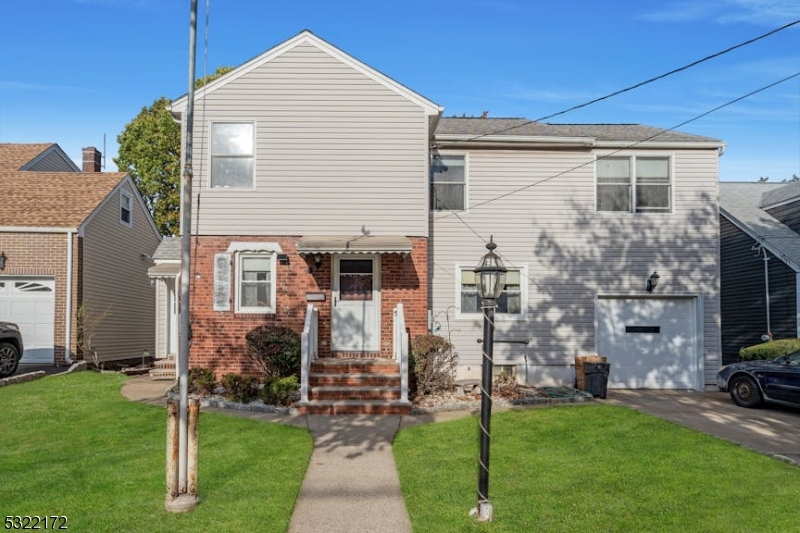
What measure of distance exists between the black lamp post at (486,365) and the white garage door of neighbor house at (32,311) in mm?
13995

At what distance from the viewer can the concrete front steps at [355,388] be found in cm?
1077

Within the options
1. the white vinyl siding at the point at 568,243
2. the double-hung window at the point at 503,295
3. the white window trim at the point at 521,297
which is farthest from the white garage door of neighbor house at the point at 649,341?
the double-hung window at the point at 503,295

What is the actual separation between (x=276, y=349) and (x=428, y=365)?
2.96 meters

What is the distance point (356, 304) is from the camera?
42.9ft

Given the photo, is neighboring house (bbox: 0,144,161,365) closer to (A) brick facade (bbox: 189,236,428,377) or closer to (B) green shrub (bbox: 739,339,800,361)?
(A) brick facade (bbox: 189,236,428,377)

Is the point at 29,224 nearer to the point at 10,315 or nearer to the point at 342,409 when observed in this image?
the point at 10,315

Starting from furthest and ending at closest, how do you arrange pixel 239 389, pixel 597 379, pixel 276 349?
pixel 597 379
pixel 276 349
pixel 239 389

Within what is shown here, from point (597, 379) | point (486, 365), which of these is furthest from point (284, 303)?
point (486, 365)

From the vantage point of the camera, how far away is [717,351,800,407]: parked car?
36.5ft

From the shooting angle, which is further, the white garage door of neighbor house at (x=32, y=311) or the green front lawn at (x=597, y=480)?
the white garage door of neighbor house at (x=32, y=311)

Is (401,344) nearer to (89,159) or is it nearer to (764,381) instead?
(764,381)

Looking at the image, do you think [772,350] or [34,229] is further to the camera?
[34,229]

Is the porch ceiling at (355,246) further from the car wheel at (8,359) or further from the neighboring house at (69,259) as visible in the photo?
the neighboring house at (69,259)

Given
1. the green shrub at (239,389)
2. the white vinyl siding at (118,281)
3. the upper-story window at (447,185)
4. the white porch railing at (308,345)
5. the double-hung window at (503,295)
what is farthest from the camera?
the white vinyl siding at (118,281)
